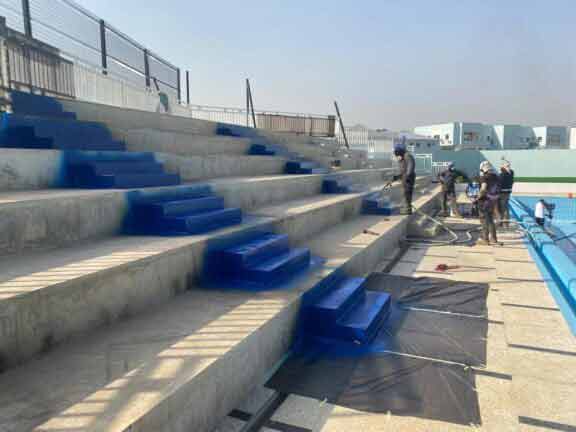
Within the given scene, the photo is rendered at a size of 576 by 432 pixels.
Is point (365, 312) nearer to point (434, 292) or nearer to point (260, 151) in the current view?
point (434, 292)

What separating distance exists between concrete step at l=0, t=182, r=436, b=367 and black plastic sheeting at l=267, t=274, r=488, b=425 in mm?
1243

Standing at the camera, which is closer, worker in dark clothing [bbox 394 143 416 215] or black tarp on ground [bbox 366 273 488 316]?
black tarp on ground [bbox 366 273 488 316]

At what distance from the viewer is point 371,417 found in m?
2.71

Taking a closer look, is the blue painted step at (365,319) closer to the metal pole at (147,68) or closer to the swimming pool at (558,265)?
the swimming pool at (558,265)

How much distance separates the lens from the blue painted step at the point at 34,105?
18.0ft

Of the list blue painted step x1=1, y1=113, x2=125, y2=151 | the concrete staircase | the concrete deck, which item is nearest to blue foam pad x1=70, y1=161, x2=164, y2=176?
the concrete staircase

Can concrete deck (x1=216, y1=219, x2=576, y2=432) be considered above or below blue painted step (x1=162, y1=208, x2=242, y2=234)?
below

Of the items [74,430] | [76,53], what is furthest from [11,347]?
[76,53]

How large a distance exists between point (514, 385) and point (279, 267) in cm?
222

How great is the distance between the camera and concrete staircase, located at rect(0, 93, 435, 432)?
2.09 meters

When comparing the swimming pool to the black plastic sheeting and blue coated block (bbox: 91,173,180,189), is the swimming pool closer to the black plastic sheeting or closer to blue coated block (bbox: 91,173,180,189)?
the black plastic sheeting

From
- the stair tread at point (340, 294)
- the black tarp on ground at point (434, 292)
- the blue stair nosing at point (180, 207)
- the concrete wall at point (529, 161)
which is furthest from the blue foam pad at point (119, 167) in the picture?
the concrete wall at point (529, 161)

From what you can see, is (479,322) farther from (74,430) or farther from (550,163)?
(550,163)

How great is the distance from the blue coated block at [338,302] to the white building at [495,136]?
218 feet
